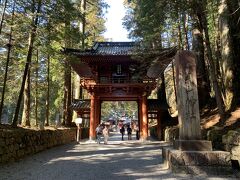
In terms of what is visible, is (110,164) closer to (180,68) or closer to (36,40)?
(180,68)

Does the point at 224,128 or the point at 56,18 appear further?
the point at 56,18

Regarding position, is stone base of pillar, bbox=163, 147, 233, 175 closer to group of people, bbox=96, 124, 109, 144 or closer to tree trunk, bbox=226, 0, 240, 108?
tree trunk, bbox=226, 0, 240, 108

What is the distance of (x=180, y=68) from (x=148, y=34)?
28.9ft

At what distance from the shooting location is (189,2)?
42.0 ft

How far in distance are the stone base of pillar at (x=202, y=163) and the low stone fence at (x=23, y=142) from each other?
18.6 feet

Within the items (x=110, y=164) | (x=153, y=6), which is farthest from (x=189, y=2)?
(x=110, y=164)

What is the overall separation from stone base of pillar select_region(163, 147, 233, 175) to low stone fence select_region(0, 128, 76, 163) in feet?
18.6

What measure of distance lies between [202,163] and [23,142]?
7106 mm

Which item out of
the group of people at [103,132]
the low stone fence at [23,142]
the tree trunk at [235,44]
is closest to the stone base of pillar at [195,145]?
the low stone fence at [23,142]

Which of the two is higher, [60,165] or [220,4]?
[220,4]

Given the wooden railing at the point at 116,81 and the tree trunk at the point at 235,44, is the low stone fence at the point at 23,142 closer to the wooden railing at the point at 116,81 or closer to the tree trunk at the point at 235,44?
the wooden railing at the point at 116,81

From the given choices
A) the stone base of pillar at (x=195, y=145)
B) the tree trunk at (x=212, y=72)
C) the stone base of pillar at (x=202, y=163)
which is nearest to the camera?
the stone base of pillar at (x=202, y=163)

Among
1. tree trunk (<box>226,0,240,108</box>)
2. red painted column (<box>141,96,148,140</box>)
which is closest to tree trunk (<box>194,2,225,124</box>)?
tree trunk (<box>226,0,240,108</box>)

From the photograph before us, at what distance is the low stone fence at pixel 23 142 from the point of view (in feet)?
29.6
